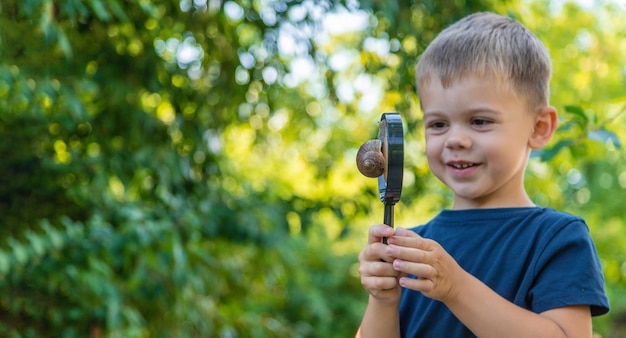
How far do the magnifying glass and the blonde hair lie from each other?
0.72 feet

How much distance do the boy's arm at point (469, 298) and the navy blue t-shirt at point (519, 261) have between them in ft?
0.11

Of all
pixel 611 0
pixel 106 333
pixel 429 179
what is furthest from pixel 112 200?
pixel 611 0

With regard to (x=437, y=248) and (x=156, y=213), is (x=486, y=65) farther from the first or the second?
(x=156, y=213)

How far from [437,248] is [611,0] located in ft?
17.0

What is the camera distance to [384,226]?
117 cm

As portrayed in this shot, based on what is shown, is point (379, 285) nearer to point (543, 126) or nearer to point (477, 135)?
point (477, 135)

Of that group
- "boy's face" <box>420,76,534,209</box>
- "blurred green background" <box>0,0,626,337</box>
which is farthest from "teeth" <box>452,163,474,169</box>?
"blurred green background" <box>0,0,626,337</box>

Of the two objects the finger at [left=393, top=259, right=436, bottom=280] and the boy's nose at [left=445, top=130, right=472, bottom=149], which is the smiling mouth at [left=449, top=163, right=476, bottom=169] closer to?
the boy's nose at [left=445, top=130, right=472, bottom=149]

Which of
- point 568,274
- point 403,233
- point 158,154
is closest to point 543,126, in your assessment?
point 568,274

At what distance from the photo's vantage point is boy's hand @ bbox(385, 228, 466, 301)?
3.73ft

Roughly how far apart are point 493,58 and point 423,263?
0.38 meters

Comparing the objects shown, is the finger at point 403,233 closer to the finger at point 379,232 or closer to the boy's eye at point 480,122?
the finger at point 379,232

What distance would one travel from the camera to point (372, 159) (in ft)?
3.78

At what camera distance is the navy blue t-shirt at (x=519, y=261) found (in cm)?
124
